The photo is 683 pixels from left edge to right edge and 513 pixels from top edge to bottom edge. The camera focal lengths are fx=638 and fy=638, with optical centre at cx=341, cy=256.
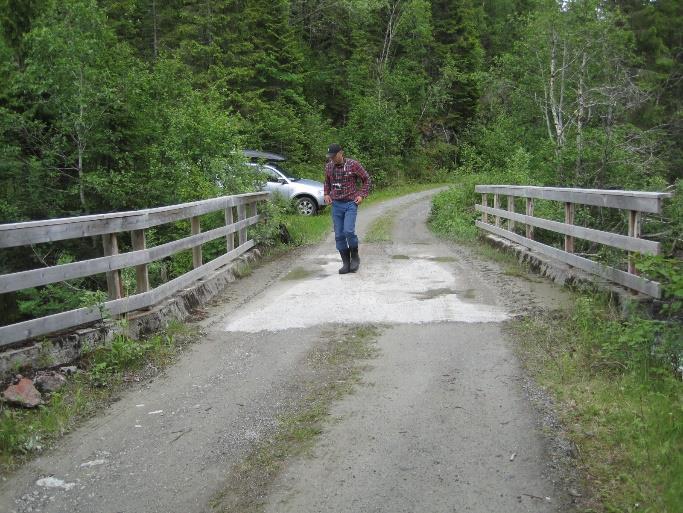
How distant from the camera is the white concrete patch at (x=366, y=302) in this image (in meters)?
6.89

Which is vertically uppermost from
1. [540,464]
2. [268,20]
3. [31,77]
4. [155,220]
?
[268,20]

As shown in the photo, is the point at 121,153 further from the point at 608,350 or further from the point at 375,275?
the point at 608,350

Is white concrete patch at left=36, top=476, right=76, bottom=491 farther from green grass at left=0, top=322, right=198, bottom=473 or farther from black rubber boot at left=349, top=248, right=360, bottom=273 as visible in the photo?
black rubber boot at left=349, top=248, right=360, bottom=273

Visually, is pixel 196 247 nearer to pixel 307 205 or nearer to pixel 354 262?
pixel 354 262

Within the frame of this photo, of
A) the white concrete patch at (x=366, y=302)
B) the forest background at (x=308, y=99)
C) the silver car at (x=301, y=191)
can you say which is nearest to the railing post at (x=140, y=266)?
the white concrete patch at (x=366, y=302)

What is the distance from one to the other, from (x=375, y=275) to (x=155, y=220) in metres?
3.81

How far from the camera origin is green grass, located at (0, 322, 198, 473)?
4.02 metres

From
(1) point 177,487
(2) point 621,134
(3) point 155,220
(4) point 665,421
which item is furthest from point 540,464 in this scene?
(2) point 621,134

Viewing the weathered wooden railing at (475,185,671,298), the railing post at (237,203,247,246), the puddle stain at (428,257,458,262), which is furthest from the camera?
the puddle stain at (428,257,458,262)

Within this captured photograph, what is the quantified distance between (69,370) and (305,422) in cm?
212

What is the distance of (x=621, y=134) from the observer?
1484 centimetres

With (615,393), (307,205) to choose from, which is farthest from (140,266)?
(307,205)

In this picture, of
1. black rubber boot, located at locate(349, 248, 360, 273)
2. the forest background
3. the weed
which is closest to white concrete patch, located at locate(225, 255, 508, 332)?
black rubber boot, located at locate(349, 248, 360, 273)

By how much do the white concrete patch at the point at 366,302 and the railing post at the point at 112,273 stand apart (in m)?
1.23
